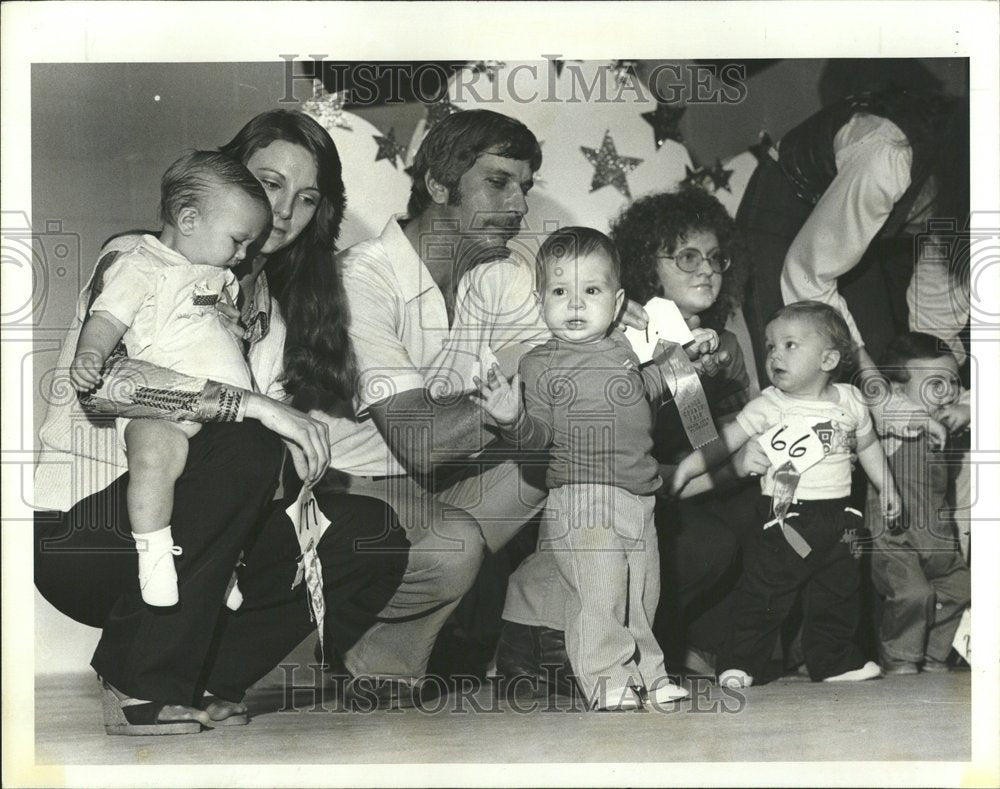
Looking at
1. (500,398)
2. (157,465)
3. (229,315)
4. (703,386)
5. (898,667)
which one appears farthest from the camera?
(898,667)

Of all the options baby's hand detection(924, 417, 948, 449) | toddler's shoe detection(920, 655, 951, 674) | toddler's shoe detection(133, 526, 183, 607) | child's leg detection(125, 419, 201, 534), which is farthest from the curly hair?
toddler's shoe detection(133, 526, 183, 607)

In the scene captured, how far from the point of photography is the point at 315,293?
3654 millimetres

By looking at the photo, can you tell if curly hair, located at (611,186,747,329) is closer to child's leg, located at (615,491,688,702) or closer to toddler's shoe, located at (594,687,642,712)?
child's leg, located at (615,491,688,702)

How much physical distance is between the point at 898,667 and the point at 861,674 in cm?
12

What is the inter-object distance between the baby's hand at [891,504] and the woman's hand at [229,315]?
1870 mm

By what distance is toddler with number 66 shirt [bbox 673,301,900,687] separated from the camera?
12.2ft

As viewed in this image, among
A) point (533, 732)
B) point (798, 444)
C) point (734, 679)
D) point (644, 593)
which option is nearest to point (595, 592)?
point (644, 593)

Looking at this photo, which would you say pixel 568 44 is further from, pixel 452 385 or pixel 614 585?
pixel 614 585

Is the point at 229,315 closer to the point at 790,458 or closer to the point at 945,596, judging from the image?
the point at 790,458

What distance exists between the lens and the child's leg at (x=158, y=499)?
3.43m

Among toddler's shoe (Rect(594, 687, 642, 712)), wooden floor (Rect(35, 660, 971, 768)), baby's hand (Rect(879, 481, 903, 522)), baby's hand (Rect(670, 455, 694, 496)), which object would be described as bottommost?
wooden floor (Rect(35, 660, 971, 768))

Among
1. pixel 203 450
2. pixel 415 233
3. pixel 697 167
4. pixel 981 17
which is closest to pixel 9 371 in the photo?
pixel 203 450

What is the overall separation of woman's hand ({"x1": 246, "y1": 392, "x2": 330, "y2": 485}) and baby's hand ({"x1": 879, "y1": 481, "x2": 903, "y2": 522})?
1585mm

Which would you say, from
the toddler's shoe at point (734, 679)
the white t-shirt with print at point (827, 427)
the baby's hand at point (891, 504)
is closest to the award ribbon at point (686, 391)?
the white t-shirt with print at point (827, 427)
